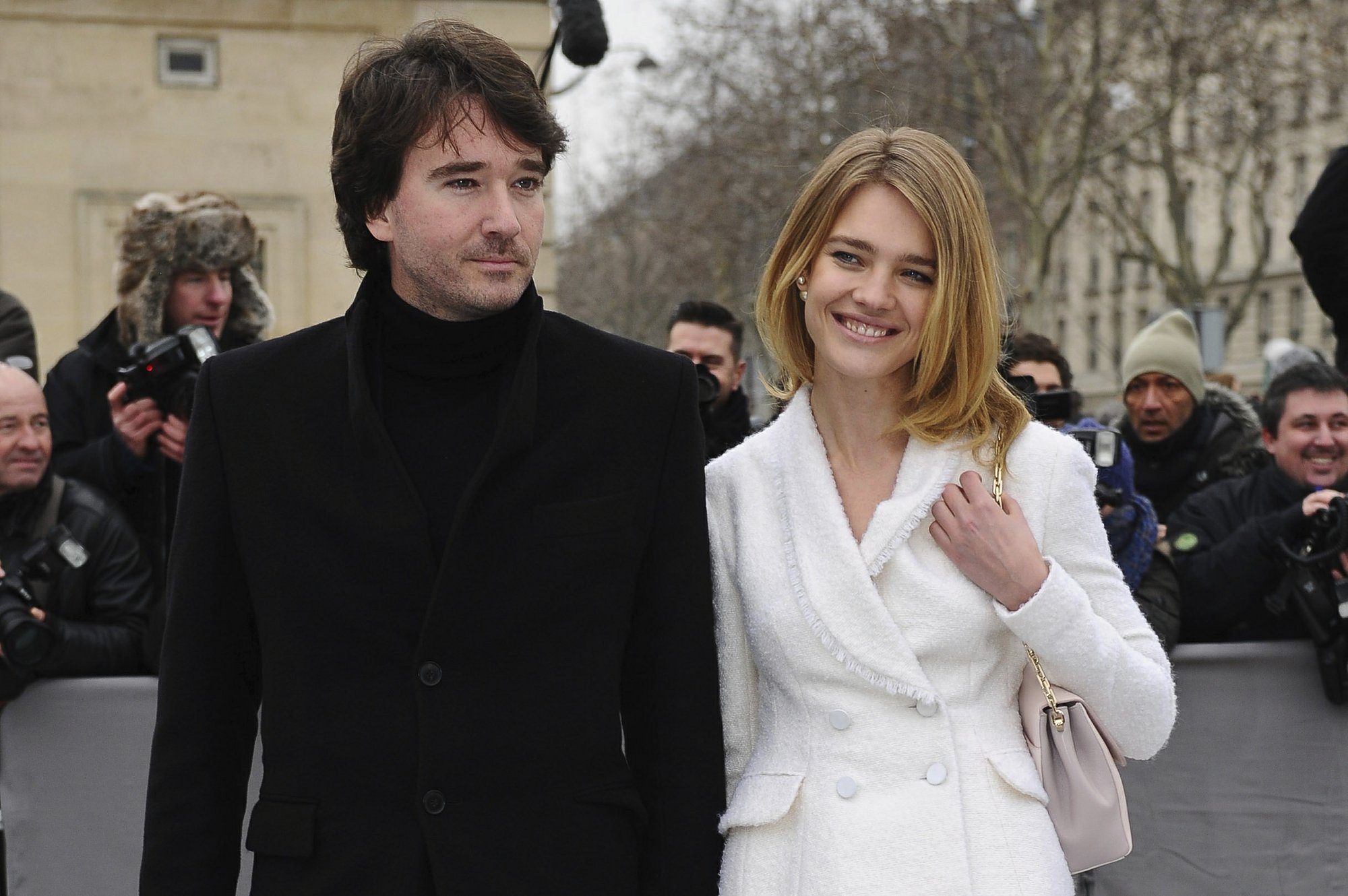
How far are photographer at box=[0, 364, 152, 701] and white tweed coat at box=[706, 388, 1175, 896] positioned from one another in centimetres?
253

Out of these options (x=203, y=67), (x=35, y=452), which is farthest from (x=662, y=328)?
(x=35, y=452)

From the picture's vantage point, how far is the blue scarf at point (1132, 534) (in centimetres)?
491

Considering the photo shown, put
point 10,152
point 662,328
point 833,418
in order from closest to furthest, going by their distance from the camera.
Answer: point 833,418
point 10,152
point 662,328

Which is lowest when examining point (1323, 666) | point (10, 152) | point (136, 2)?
point (1323, 666)

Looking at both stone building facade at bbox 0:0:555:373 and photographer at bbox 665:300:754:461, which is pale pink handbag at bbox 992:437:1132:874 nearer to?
photographer at bbox 665:300:754:461

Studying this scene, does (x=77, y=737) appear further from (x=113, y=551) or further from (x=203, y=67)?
(x=203, y=67)

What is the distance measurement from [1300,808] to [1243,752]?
23 centimetres

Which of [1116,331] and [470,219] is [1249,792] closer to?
[470,219]

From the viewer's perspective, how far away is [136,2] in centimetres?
1462

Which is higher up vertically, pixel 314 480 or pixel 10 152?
pixel 10 152

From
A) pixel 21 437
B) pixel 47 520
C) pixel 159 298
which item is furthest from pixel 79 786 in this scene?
pixel 159 298

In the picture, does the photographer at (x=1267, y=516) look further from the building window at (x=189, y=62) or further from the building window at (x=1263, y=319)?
the building window at (x=1263, y=319)

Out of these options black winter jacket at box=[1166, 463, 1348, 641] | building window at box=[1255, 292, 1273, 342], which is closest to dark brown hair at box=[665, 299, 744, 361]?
black winter jacket at box=[1166, 463, 1348, 641]

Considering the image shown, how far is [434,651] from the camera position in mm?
2592
